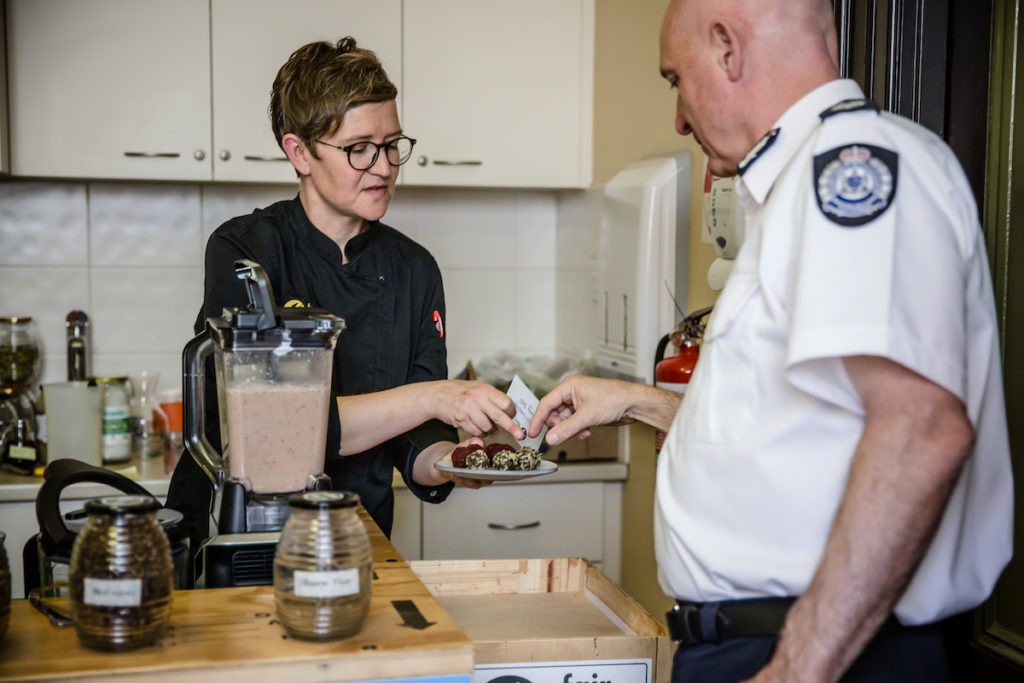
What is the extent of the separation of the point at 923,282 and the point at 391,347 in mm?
1219

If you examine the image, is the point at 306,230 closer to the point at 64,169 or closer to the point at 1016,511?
the point at 64,169

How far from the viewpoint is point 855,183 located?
0.86 meters

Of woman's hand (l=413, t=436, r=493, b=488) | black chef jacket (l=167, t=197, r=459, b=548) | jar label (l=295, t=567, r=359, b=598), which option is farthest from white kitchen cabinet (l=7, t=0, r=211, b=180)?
jar label (l=295, t=567, r=359, b=598)

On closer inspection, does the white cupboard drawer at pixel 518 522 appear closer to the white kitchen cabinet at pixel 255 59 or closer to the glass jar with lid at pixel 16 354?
the white kitchen cabinet at pixel 255 59

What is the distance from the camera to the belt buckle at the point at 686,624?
3.27 feet

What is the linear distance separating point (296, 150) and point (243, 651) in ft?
3.69

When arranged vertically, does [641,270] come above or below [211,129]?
below

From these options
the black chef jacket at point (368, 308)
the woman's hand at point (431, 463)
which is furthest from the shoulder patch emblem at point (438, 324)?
the woman's hand at point (431, 463)

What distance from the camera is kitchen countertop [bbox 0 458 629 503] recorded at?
2361mm

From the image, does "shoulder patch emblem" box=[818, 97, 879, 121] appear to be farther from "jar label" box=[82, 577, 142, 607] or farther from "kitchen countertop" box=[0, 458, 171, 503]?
"kitchen countertop" box=[0, 458, 171, 503]

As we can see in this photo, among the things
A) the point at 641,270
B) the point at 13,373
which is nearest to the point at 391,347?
the point at 641,270

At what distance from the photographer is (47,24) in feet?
8.41

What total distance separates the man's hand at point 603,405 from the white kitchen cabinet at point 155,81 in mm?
1478

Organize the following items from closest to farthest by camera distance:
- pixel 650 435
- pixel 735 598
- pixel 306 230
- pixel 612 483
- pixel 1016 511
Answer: pixel 735 598 → pixel 1016 511 → pixel 306 230 → pixel 650 435 → pixel 612 483
